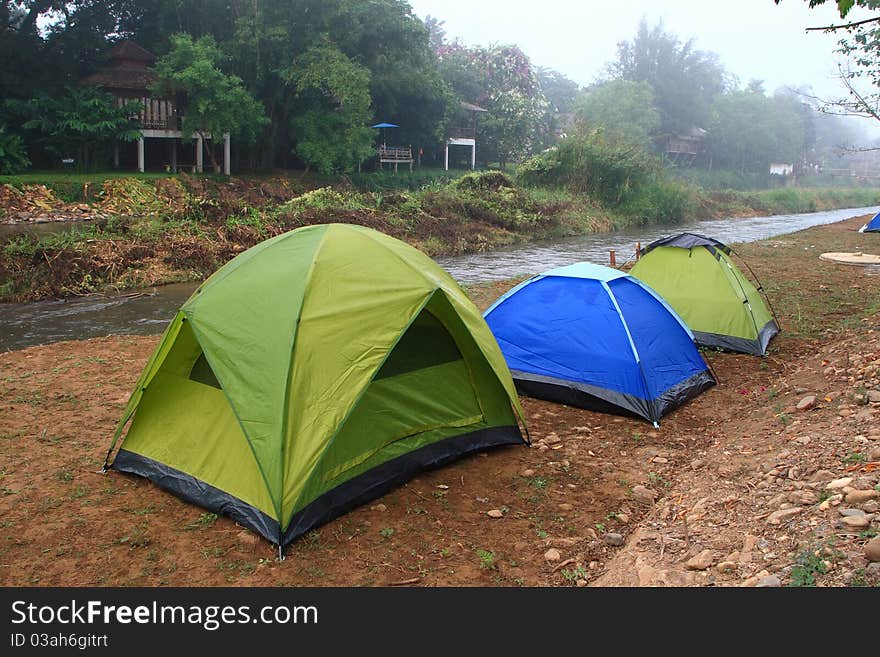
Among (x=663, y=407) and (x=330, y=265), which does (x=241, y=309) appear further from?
(x=663, y=407)

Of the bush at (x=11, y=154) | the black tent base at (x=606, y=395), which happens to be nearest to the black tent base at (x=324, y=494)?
the black tent base at (x=606, y=395)

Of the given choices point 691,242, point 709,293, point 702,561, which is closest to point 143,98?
point 691,242

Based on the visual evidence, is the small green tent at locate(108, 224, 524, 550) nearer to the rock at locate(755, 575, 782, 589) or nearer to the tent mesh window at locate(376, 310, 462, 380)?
the tent mesh window at locate(376, 310, 462, 380)

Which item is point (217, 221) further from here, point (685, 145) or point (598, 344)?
point (685, 145)

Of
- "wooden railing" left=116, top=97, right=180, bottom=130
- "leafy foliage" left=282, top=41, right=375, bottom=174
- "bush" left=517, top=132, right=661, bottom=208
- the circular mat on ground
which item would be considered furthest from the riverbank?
the circular mat on ground

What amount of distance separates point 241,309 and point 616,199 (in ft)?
96.7

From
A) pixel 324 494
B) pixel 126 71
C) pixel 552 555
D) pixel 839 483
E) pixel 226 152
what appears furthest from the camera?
pixel 226 152

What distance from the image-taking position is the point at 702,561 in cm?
382

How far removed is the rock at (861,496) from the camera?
3977mm

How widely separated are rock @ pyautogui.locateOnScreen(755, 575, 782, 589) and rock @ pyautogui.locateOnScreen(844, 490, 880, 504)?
940 millimetres

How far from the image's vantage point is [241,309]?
5.07 meters

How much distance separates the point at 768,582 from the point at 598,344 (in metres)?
3.67

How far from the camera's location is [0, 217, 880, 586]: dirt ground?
3.97 metres

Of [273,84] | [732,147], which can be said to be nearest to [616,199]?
[273,84]
